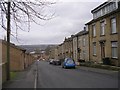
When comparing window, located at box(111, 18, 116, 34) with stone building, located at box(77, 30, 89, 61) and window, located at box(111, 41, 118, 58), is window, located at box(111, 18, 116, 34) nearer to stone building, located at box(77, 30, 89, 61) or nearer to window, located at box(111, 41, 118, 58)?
window, located at box(111, 41, 118, 58)

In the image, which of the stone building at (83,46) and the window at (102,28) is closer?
the window at (102,28)

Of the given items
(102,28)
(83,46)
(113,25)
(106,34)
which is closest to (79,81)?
(113,25)

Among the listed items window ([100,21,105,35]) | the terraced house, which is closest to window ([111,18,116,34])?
the terraced house

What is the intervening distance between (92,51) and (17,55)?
41.6ft

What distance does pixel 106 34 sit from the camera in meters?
40.7

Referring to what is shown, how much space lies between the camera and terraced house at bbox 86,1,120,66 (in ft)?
122

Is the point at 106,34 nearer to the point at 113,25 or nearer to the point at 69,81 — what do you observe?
the point at 113,25

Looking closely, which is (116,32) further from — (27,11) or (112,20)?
(27,11)

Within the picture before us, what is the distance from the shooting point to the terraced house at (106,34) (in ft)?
122

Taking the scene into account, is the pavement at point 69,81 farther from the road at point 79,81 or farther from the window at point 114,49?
the window at point 114,49

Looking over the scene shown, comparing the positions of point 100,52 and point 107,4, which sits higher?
Result: point 107,4

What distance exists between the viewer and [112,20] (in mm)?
38719

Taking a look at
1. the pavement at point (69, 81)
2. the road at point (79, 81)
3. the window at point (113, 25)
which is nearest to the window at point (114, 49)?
the window at point (113, 25)

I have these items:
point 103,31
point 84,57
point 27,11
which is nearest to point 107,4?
point 103,31
